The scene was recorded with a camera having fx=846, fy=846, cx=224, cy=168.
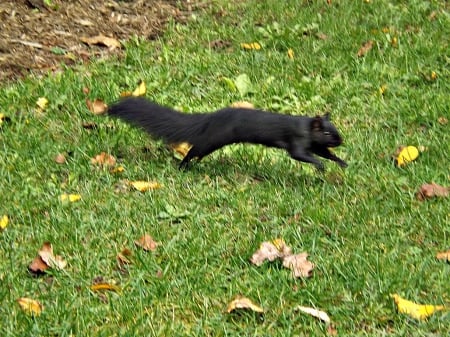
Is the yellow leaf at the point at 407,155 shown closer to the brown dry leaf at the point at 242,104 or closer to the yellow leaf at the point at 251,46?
the brown dry leaf at the point at 242,104

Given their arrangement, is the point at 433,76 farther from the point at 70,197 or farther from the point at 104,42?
the point at 70,197

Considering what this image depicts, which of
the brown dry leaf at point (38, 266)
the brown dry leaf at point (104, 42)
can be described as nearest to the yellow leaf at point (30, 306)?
the brown dry leaf at point (38, 266)

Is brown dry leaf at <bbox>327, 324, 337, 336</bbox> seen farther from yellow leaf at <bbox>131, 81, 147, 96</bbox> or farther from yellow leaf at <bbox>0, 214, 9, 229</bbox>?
yellow leaf at <bbox>131, 81, 147, 96</bbox>

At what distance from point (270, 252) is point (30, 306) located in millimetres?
1217

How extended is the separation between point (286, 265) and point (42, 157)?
79.3 inches

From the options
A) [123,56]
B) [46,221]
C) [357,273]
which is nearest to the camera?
[357,273]

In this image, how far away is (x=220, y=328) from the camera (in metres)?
3.74

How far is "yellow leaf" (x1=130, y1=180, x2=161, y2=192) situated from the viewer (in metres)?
5.07

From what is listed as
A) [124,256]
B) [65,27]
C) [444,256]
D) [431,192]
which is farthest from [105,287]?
[65,27]

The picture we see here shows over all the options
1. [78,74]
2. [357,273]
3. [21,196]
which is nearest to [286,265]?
[357,273]

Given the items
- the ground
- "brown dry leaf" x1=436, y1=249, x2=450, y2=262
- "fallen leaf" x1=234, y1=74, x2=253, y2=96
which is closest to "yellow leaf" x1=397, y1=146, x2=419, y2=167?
"brown dry leaf" x1=436, y1=249, x2=450, y2=262

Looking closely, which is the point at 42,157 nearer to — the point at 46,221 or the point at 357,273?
the point at 46,221

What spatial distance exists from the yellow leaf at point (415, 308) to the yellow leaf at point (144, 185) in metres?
1.78

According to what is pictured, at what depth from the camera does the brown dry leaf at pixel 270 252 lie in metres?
4.24
